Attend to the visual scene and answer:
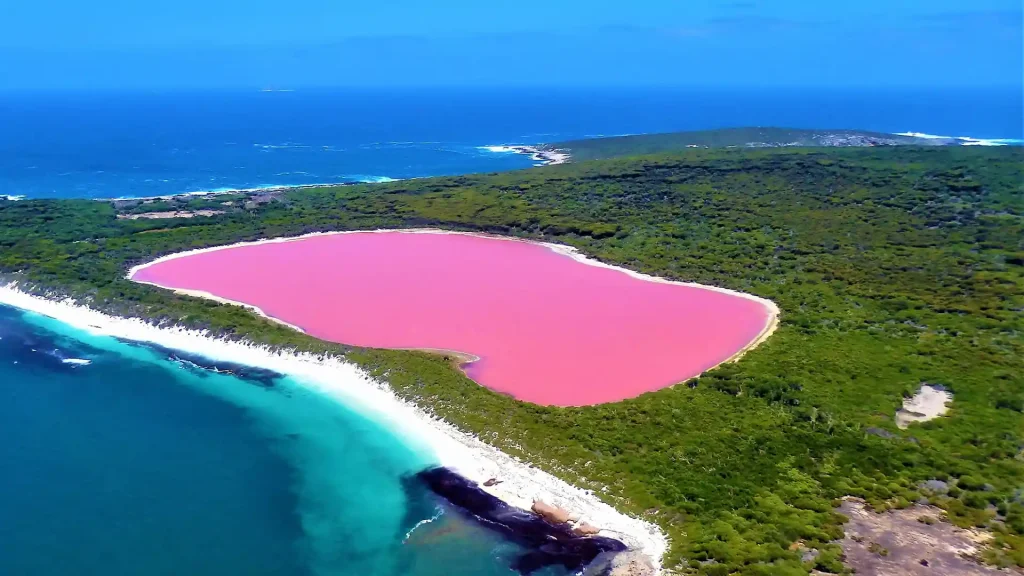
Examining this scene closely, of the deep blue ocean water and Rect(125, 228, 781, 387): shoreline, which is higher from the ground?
the deep blue ocean water

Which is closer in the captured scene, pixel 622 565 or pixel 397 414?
pixel 622 565

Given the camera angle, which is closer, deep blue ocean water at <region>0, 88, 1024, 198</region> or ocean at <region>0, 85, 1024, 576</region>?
ocean at <region>0, 85, 1024, 576</region>

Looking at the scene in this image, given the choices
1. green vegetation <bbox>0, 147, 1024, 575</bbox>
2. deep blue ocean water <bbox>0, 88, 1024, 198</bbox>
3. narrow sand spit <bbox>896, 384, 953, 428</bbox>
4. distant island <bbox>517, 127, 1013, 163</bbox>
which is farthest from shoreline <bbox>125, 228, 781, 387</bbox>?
distant island <bbox>517, 127, 1013, 163</bbox>

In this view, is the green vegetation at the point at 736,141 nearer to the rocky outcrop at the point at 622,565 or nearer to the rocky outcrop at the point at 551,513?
the rocky outcrop at the point at 551,513

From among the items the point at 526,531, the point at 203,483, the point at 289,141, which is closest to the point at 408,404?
the point at 203,483

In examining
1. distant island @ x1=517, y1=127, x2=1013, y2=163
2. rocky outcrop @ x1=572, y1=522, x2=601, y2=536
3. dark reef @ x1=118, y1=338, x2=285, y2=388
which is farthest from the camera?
distant island @ x1=517, y1=127, x2=1013, y2=163

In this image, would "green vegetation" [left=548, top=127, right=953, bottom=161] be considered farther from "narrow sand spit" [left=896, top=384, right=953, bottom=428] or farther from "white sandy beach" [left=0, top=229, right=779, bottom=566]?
"narrow sand spit" [left=896, top=384, right=953, bottom=428]

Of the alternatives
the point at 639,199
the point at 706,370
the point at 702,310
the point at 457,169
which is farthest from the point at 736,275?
the point at 457,169

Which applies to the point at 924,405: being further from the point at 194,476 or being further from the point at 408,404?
the point at 194,476

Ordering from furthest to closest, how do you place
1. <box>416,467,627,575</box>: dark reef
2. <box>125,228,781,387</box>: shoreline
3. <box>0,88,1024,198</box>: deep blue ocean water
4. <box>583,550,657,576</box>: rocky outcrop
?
<box>0,88,1024,198</box>: deep blue ocean water < <box>125,228,781,387</box>: shoreline < <box>416,467,627,575</box>: dark reef < <box>583,550,657,576</box>: rocky outcrop
